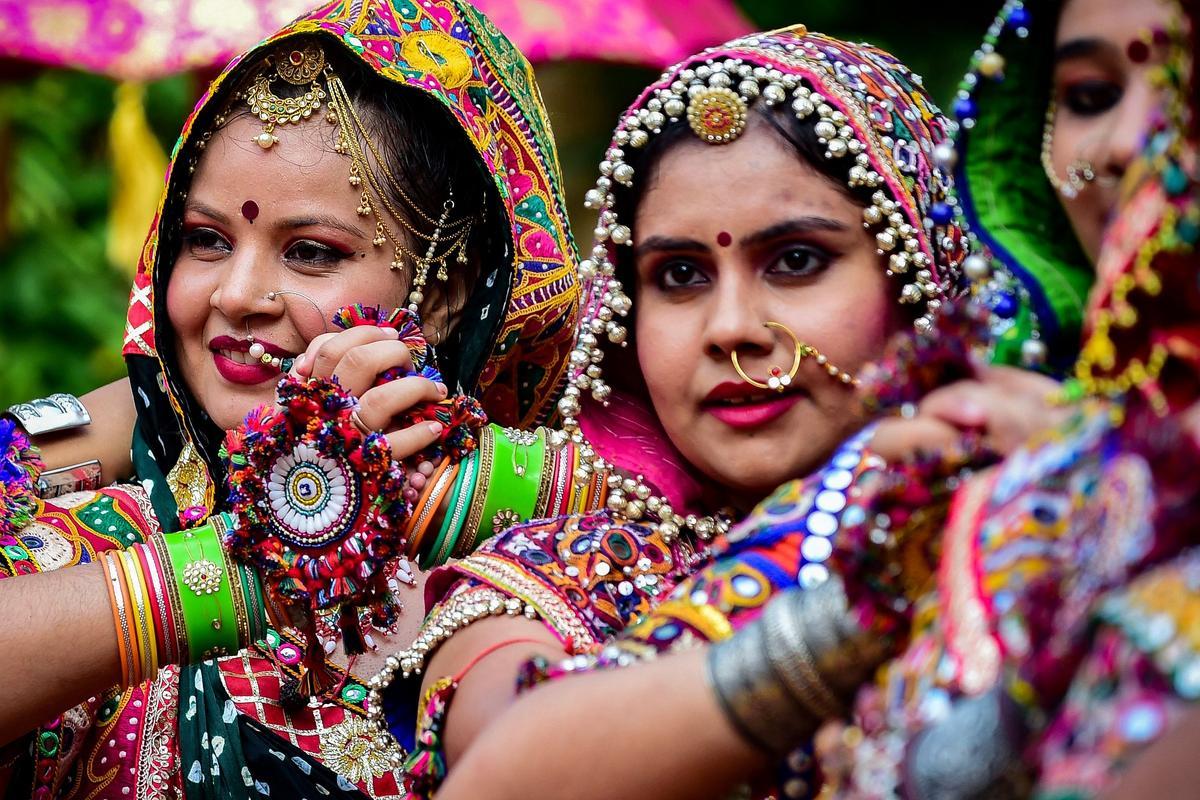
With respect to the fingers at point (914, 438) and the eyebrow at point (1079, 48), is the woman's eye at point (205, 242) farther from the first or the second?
the fingers at point (914, 438)

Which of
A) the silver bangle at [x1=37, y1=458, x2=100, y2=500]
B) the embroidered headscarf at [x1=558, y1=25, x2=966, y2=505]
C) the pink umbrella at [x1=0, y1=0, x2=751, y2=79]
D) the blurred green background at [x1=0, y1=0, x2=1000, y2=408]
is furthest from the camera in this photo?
the blurred green background at [x1=0, y1=0, x2=1000, y2=408]

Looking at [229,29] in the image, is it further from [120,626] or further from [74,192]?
[74,192]

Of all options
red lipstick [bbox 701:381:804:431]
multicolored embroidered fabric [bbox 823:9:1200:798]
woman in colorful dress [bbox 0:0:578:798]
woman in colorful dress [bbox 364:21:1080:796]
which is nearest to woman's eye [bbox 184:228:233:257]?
woman in colorful dress [bbox 0:0:578:798]

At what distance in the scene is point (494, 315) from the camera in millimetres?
2924

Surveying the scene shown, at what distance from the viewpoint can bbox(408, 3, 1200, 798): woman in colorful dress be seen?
1102mm

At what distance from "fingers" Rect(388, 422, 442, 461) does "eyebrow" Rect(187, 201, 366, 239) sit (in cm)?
50

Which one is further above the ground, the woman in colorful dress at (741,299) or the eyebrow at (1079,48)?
the eyebrow at (1079,48)

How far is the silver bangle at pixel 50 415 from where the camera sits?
2921mm

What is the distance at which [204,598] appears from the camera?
2.44 metres

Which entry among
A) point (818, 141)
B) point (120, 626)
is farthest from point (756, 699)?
point (120, 626)

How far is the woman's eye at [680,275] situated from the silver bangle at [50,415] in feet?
4.29

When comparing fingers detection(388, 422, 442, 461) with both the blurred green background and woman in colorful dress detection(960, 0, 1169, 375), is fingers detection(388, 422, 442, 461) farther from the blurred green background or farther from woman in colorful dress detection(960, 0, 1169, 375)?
the blurred green background

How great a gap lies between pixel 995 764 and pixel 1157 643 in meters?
0.17

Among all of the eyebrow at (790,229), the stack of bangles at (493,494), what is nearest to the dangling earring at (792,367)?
the eyebrow at (790,229)
